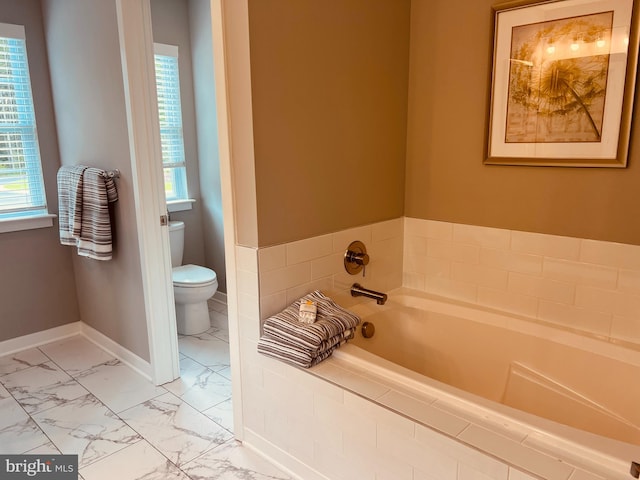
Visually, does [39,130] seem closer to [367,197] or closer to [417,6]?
[367,197]

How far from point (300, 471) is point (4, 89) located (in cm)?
283

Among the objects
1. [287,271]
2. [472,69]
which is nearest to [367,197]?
[287,271]

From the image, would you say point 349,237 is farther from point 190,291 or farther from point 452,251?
point 190,291

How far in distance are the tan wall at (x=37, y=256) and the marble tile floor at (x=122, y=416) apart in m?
0.24

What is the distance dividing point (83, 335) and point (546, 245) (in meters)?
3.04

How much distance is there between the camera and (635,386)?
1737mm

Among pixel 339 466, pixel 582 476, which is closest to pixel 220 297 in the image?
pixel 339 466

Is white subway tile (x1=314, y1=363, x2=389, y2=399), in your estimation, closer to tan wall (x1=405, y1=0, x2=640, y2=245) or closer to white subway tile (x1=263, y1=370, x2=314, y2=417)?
white subway tile (x1=263, y1=370, x2=314, y2=417)

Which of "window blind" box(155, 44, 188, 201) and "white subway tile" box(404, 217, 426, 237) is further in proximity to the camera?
"window blind" box(155, 44, 188, 201)

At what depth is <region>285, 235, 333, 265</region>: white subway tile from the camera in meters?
1.95

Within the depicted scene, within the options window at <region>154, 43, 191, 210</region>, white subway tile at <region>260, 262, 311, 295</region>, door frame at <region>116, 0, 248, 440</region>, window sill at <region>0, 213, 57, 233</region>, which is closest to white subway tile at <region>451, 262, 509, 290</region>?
white subway tile at <region>260, 262, 311, 295</region>

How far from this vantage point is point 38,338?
3.19 m

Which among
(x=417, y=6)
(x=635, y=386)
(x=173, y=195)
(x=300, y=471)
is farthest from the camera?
(x=173, y=195)

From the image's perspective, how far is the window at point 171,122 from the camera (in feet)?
11.5
